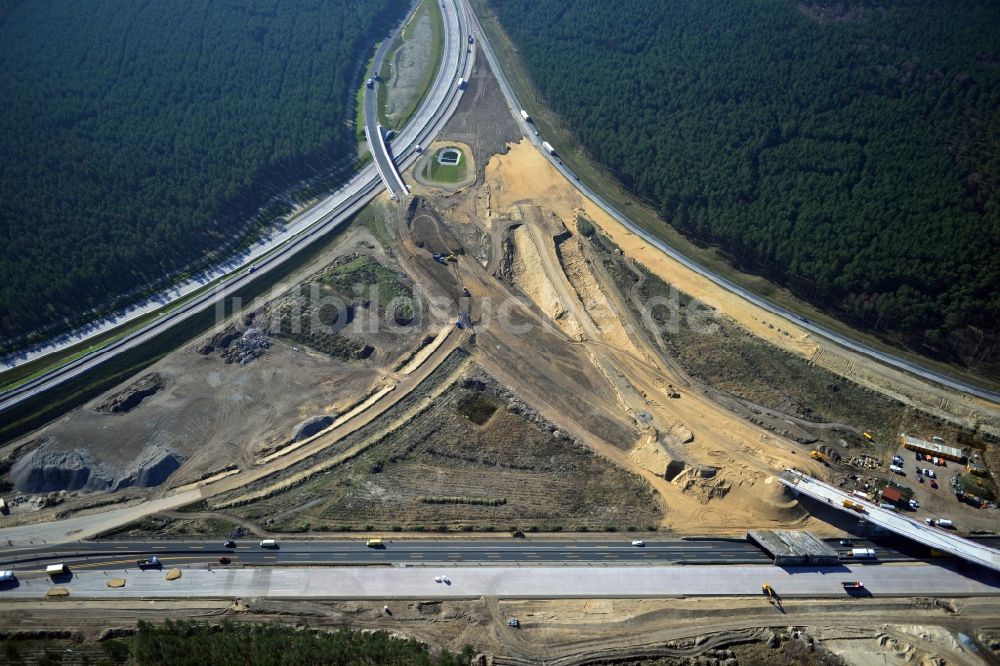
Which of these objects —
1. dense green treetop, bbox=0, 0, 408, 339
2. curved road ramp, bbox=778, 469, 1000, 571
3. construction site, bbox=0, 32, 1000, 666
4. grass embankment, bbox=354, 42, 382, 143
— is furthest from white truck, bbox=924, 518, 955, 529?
grass embankment, bbox=354, 42, 382, 143

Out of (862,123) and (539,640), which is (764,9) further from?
(539,640)

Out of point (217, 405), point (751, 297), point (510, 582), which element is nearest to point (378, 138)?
point (217, 405)

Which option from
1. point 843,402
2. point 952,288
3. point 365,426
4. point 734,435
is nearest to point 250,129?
point 365,426

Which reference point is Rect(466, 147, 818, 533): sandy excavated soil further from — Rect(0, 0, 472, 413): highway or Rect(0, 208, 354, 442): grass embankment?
Rect(0, 208, 354, 442): grass embankment

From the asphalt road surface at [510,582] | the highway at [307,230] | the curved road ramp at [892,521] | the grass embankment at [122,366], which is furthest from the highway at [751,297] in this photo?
the grass embankment at [122,366]

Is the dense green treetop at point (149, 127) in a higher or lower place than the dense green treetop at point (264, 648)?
higher

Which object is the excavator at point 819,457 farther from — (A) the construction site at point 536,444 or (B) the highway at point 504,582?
(B) the highway at point 504,582

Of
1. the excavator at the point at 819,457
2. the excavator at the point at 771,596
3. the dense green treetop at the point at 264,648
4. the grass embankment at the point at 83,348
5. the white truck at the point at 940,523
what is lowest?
the white truck at the point at 940,523
